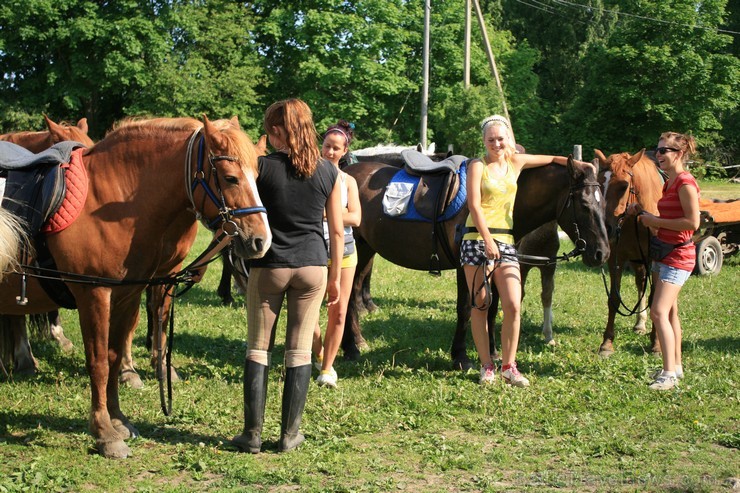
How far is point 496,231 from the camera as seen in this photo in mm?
5867

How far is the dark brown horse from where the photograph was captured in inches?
247

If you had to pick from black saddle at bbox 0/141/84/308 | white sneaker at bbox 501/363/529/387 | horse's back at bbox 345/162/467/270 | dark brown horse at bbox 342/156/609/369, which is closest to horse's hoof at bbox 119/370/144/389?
black saddle at bbox 0/141/84/308

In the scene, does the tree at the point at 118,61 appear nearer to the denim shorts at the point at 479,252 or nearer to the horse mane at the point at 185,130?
the denim shorts at the point at 479,252

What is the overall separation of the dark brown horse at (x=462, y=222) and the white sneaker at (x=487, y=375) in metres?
0.51

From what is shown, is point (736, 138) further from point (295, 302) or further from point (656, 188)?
point (295, 302)

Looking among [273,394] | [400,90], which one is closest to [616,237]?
[273,394]

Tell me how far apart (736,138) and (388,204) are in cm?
3447

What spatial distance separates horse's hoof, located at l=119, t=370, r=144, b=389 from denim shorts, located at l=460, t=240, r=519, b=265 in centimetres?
286

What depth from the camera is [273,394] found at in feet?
19.1

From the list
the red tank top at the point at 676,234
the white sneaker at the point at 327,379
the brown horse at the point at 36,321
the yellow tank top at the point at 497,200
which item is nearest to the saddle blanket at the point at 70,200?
the brown horse at the point at 36,321

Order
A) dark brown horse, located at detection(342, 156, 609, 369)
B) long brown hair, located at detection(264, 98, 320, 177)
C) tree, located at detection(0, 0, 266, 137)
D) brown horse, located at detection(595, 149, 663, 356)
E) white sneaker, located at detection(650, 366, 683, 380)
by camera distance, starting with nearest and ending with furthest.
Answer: long brown hair, located at detection(264, 98, 320, 177) → white sneaker, located at detection(650, 366, 683, 380) → dark brown horse, located at detection(342, 156, 609, 369) → brown horse, located at detection(595, 149, 663, 356) → tree, located at detection(0, 0, 266, 137)

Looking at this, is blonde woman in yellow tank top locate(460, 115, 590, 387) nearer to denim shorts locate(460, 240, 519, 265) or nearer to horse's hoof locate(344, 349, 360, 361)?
denim shorts locate(460, 240, 519, 265)

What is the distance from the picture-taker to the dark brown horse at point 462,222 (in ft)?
20.6

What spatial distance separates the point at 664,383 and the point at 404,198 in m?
2.83
